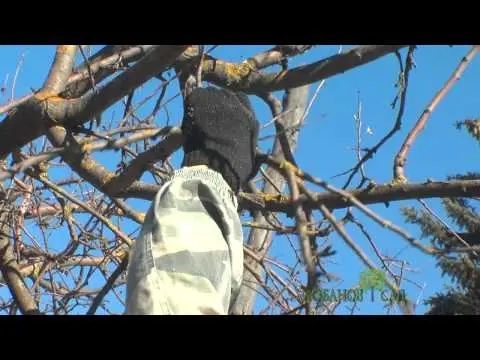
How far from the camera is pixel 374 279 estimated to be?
3.33 ft

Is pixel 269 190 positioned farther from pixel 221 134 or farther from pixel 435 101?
pixel 221 134

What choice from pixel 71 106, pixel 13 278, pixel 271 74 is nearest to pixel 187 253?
pixel 71 106

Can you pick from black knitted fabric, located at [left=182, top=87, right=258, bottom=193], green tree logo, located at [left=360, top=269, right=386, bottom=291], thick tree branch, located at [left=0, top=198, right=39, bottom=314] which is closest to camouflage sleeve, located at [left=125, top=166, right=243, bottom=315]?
black knitted fabric, located at [left=182, top=87, right=258, bottom=193]

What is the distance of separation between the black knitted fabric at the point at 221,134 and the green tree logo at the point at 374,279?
1.31 feet

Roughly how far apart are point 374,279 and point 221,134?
61cm

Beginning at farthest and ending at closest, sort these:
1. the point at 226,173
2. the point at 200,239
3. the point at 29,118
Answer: the point at 29,118 → the point at 226,173 → the point at 200,239

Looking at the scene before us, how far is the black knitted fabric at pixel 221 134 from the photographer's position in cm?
148

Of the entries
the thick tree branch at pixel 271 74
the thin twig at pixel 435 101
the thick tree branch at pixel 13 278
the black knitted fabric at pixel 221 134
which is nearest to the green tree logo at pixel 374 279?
the black knitted fabric at pixel 221 134
